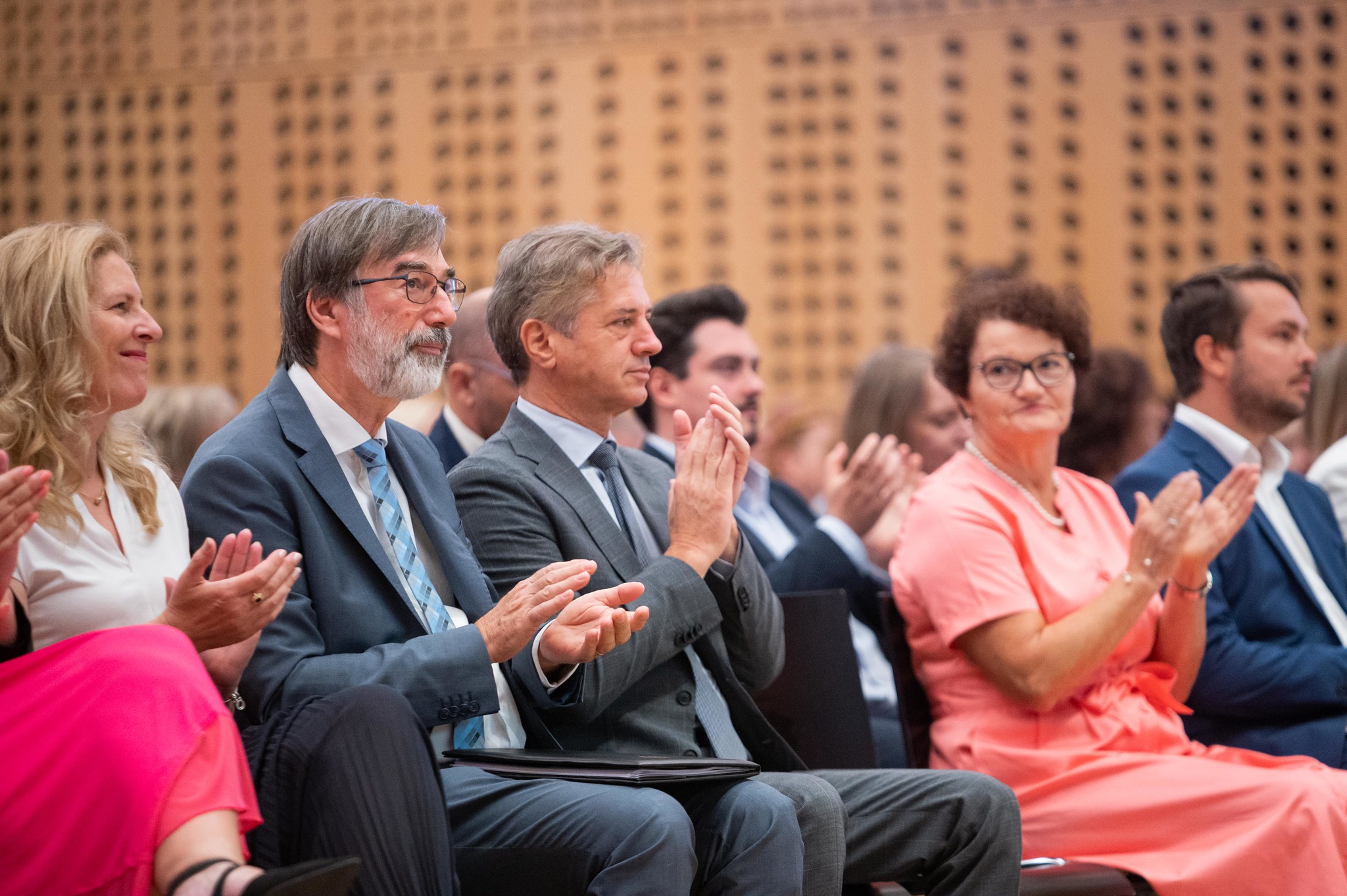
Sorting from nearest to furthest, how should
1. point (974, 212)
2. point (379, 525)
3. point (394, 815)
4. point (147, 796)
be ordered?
point (147, 796) < point (394, 815) < point (379, 525) < point (974, 212)

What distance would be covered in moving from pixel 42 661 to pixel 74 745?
146 mm

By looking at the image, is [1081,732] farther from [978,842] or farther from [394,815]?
[394,815]

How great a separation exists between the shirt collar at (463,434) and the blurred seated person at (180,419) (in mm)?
688

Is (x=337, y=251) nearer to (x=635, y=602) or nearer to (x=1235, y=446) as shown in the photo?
(x=635, y=602)

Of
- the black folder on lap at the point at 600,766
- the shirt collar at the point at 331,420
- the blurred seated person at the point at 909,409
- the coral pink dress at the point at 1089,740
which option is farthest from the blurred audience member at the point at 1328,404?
the shirt collar at the point at 331,420

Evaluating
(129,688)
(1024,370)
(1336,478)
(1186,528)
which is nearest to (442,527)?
(129,688)

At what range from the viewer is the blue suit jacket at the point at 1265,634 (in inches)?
109

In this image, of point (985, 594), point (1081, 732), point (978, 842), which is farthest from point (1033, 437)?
point (978, 842)

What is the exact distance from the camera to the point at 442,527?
2.22m

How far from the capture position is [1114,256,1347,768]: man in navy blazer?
109 inches

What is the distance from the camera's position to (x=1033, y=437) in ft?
9.05

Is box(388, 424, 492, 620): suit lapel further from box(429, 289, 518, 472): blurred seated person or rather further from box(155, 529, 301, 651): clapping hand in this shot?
box(429, 289, 518, 472): blurred seated person

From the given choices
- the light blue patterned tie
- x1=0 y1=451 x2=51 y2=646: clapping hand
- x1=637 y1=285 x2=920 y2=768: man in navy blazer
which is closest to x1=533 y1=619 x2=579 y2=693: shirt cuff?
the light blue patterned tie

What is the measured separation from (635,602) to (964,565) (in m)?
0.73
